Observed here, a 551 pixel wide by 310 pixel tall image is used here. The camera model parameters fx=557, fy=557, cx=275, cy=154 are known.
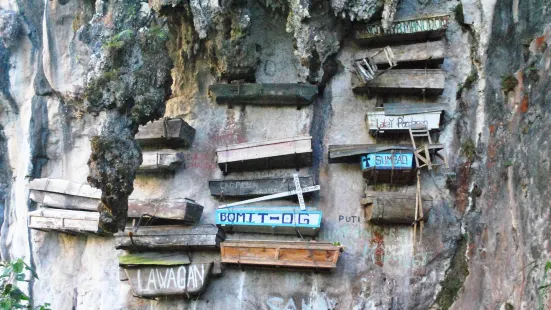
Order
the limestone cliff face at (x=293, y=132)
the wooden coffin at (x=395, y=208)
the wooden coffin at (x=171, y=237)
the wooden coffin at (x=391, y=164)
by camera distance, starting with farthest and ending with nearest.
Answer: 1. the wooden coffin at (x=171, y=237)
2. the wooden coffin at (x=391, y=164)
3. the wooden coffin at (x=395, y=208)
4. the limestone cliff face at (x=293, y=132)

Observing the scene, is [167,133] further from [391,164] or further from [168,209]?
[391,164]

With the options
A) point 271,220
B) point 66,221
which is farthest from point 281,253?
point 66,221

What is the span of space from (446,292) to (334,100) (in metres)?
3.57

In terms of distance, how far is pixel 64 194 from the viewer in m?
9.66

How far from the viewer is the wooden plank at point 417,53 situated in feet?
29.5

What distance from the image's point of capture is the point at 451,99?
360 inches

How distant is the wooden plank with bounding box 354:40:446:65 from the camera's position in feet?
29.5

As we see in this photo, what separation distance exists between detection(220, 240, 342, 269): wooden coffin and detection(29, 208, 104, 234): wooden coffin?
241 centimetres

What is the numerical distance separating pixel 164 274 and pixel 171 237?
58cm

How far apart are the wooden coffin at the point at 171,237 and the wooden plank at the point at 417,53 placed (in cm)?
376

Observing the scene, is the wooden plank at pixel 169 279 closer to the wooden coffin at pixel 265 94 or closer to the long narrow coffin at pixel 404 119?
the wooden coffin at pixel 265 94

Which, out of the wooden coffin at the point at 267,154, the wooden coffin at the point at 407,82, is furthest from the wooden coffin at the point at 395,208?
the wooden coffin at the point at 407,82

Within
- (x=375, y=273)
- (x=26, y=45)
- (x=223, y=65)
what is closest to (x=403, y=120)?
(x=375, y=273)

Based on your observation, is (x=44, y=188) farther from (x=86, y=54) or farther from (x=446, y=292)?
(x=446, y=292)
